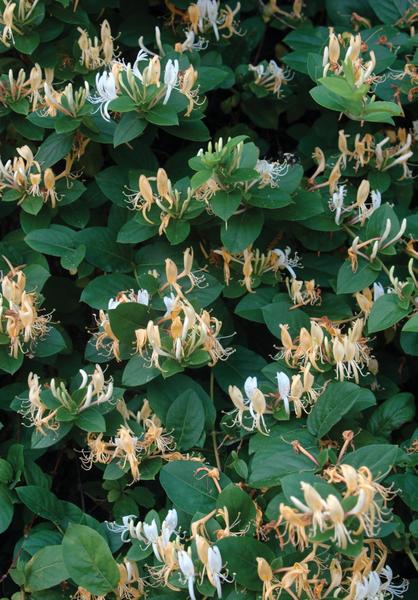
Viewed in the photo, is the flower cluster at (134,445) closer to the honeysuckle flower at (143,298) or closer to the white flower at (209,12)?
the honeysuckle flower at (143,298)

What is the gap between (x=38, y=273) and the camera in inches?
61.5

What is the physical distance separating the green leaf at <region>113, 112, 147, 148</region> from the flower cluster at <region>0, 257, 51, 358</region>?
0.29 meters

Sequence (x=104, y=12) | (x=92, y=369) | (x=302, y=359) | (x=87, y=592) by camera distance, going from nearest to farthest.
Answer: (x=87, y=592) → (x=302, y=359) → (x=92, y=369) → (x=104, y=12)

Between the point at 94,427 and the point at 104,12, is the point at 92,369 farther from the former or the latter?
the point at 104,12

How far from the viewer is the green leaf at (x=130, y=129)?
1.55 metres

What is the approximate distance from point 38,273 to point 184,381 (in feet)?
1.06

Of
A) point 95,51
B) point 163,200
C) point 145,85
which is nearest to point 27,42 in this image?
point 95,51

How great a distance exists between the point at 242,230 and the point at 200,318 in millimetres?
216

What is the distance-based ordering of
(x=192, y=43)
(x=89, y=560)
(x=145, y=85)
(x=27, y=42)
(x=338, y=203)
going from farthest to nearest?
1. (x=192, y=43)
2. (x=27, y=42)
3. (x=338, y=203)
4. (x=145, y=85)
5. (x=89, y=560)

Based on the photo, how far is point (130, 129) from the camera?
1.55 m

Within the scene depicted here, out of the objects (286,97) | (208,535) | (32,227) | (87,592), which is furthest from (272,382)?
(286,97)

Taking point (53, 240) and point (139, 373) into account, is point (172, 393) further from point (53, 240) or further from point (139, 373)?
point (53, 240)

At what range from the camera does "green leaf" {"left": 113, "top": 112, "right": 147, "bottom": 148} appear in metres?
1.55

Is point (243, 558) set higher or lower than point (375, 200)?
lower
